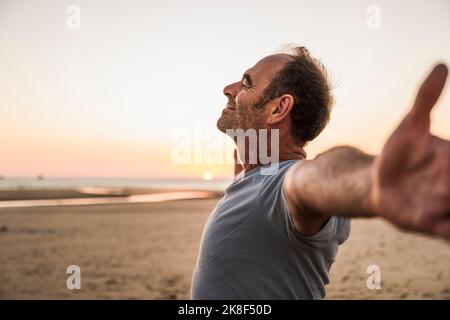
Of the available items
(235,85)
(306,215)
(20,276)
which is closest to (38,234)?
(20,276)

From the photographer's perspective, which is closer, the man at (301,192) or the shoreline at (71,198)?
the man at (301,192)

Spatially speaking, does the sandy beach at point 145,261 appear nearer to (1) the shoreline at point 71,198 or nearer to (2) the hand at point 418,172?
(2) the hand at point 418,172

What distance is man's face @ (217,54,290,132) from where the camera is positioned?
230 centimetres

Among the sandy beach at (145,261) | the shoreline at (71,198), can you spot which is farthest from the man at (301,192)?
the shoreline at (71,198)

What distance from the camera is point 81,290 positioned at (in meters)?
7.07

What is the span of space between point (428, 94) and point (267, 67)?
158 centimetres

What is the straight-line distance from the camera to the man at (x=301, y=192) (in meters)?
0.85

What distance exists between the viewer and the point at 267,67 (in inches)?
92.4

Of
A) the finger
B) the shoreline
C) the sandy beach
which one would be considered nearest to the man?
the finger

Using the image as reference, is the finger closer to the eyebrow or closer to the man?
the man

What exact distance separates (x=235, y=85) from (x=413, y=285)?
6.39m

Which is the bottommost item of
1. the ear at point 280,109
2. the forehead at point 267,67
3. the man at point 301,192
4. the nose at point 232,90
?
the man at point 301,192

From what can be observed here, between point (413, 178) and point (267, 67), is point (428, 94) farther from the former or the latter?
point (267, 67)
